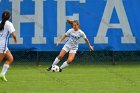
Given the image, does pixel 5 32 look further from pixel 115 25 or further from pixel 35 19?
pixel 115 25

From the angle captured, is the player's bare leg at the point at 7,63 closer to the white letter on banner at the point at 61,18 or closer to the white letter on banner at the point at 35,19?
the white letter on banner at the point at 35,19

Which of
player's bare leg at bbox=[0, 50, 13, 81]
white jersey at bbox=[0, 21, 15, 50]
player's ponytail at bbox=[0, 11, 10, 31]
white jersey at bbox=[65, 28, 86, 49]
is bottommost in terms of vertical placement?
player's bare leg at bbox=[0, 50, 13, 81]

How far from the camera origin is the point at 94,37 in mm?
21812

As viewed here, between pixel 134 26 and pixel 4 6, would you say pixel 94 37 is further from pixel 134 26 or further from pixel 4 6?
pixel 4 6

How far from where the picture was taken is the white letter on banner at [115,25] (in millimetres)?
21734

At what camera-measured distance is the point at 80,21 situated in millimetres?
21828

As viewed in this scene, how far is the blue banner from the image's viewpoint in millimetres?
21766

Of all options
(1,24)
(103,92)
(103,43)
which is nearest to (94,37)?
(103,43)

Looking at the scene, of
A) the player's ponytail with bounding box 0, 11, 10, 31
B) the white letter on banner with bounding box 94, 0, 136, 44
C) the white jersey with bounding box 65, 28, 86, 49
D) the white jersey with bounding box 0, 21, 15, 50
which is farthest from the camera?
the white letter on banner with bounding box 94, 0, 136, 44

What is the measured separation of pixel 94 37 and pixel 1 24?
780 centimetres

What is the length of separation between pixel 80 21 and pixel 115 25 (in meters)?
1.45

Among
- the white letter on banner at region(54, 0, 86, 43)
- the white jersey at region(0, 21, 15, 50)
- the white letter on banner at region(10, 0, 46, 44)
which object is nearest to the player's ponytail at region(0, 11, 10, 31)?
the white jersey at region(0, 21, 15, 50)

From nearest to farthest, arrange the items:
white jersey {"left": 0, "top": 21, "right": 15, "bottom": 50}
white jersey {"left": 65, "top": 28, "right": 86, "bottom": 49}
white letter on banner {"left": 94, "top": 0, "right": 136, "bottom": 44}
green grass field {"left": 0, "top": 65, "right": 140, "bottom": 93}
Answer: green grass field {"left": 0, "top": 65, "right": 140, "bottom": 93}, white jersey {"left": 0, "top": 21, "right": 15, "bottom": 50}, white jersey {"left": 65, "top": 28, "right": 86, "bottom": 49}, white letter on banner {"left": 94, "top": 0, "right": 136, "bottom": 44}

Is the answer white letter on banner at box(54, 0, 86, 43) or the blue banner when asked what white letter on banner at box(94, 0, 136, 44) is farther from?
white letter on banner at box(54, 0, 86, 43)
